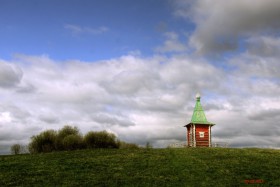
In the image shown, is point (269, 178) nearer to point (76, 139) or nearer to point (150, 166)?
point (150, 166)

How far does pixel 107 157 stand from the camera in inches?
1110

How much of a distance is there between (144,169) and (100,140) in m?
15.7

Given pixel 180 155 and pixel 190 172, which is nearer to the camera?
pixel 190 172

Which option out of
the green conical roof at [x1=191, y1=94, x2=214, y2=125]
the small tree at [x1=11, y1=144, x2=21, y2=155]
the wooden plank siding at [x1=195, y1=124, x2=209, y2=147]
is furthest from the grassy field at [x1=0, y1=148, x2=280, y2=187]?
the green conical roof at [x1=191, y1=94, x2=214, y2=125]

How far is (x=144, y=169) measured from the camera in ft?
77.3

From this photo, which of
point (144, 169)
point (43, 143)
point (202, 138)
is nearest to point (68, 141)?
point (43, 143)

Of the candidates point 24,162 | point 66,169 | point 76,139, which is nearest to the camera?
point 66,169

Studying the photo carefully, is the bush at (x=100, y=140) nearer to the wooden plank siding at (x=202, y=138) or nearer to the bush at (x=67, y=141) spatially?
the bush at (x=67, y=141)

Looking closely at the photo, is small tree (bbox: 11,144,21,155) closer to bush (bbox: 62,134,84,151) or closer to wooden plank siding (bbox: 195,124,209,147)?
bush (bbox: 62,134,84,151)

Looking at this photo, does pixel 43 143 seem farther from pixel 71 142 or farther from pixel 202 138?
pixel 202 138

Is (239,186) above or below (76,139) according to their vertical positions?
below

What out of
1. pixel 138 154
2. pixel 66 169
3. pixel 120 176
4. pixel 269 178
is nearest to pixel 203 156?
pixel 138 154

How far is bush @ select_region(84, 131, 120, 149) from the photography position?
126ft

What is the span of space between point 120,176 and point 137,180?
4.89 feet
